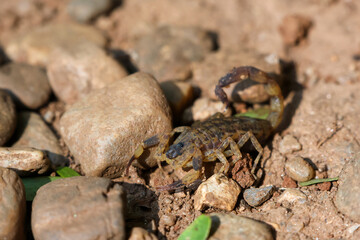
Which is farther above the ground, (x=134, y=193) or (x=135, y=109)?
(x=135, y=109)

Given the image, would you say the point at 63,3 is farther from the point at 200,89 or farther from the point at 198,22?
the point at 200,89

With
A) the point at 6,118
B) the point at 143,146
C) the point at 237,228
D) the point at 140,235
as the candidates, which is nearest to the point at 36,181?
the point at 6,118

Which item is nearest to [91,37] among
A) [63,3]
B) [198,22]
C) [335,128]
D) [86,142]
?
[63,3]

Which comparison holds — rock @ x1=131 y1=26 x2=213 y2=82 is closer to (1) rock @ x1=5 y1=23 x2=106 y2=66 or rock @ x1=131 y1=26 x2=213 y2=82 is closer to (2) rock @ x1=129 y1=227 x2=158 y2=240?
(1) rock @ x1=5 y1=23 x2=106 y2=66

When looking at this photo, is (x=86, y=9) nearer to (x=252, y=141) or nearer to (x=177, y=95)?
(x=177, y=95)

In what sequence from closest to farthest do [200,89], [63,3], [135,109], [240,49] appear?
[135,109] → [200,89] → [240,49] → [63,3]

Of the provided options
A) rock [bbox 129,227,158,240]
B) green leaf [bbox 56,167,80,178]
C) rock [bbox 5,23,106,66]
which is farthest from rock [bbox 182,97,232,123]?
rock [bbox 5,23,106,66]
